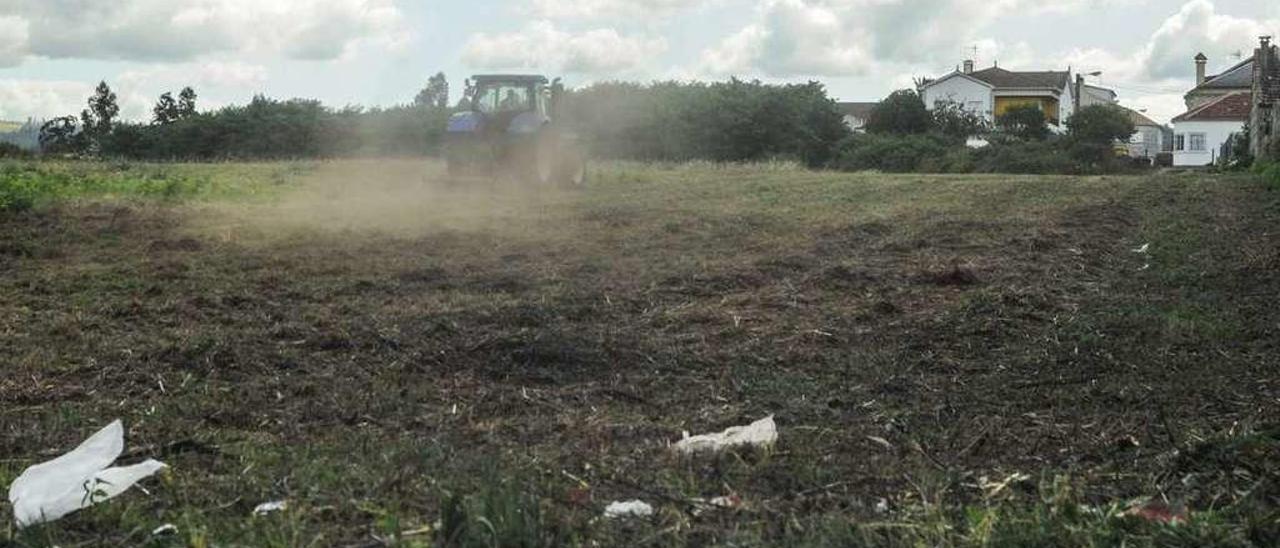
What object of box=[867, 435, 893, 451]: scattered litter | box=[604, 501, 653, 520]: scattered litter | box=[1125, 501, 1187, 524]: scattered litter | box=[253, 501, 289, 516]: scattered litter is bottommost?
box=[253, 501, 289, 516]: scattered litter

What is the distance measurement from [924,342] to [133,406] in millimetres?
3643

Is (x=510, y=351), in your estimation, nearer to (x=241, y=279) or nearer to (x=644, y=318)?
(x=644, y=318)

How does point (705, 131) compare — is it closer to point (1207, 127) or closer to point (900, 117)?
point (900, 117)

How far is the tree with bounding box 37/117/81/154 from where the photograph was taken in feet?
132

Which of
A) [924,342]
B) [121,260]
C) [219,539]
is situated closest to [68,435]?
[219,539]

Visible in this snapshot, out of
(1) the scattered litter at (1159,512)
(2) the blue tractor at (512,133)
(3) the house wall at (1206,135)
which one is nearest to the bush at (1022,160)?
(2) the blue tractor at (512,133)

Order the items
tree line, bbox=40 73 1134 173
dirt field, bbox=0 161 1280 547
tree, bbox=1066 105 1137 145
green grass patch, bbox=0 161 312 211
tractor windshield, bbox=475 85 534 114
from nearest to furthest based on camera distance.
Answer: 1. dirt field, bbox=0 161 1280 547
2. green grass patch, bbox=0 161 312 211
3. tractor windshield, bbox=475 85 534 114
4. tree line, bbox=40 73 1134 173
5. tree, bbox=1066 105 1137 145

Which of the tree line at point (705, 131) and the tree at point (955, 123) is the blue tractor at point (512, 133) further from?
the tree at point (955, 123)

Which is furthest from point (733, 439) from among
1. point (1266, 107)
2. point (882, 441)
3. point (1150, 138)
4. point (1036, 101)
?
point (1150, 138)

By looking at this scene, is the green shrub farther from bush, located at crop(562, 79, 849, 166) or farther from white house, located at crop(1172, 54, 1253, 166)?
white house, located at crop(1172, 54, 1253, 166)

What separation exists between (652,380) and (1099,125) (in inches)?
1862

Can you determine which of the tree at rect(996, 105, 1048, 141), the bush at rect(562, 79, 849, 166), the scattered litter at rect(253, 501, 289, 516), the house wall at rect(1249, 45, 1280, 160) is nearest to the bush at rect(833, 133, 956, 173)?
the bush at rect(562, 79, 849, 166)

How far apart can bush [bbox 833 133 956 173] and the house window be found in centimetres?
2292

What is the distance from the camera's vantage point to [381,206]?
1541 centimetres
